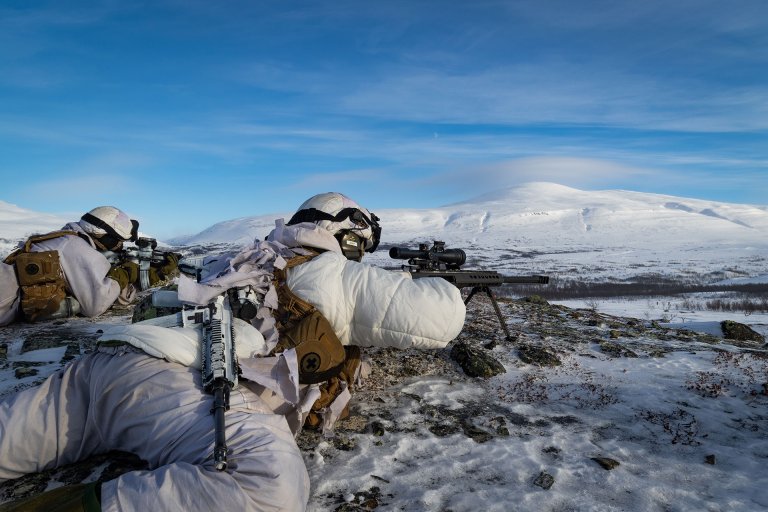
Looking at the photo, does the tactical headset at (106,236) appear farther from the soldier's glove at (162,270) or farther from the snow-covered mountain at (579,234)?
the snow-covered mountain at (579,234)

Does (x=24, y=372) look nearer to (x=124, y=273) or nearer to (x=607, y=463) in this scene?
(x=124, y=273)

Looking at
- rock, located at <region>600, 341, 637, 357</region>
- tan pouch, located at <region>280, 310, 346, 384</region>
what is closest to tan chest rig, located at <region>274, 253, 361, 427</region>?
tan pouch, located at <region>280, 310, 346, 384</region>

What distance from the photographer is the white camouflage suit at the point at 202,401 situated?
6.09 ft

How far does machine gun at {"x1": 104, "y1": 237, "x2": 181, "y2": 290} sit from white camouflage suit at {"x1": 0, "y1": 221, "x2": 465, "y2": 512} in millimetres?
5165

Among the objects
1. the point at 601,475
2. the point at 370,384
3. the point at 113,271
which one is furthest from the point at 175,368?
the point at 113,271

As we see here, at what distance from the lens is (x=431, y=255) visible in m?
4.92

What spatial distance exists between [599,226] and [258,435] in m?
151

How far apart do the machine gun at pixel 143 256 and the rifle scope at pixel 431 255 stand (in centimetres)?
467

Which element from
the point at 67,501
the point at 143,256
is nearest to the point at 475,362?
the point at 67,501

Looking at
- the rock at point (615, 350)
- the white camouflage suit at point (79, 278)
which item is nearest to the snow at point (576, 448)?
the rock at point (615, 350)

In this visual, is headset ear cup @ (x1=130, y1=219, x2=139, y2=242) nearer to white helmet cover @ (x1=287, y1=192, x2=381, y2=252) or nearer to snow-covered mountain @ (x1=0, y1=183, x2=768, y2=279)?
white helmet cover @ (x1=287, y1=192, x2=381, y2=252)

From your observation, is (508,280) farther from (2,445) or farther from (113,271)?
(113,271)

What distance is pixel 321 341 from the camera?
9.50 ft

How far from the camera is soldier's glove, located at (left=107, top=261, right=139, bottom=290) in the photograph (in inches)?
268
